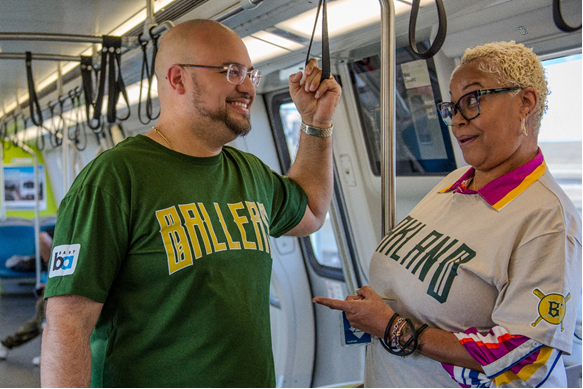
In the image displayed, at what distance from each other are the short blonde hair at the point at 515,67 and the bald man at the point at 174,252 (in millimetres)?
713

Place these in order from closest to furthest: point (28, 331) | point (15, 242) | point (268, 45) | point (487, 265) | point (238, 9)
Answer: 1. point (487, 265)
2. point (238, 9)
3. point (268, 45)
4. point (28, 331)
5. point (15, 242)

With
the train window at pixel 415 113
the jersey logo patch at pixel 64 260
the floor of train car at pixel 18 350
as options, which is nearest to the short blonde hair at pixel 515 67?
the train window at pixel 415 113

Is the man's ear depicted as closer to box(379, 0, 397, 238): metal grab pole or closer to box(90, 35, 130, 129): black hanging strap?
box(379, 0, 397, 238): metal grab pole

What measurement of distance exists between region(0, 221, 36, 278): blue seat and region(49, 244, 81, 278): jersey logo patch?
7.76 meters

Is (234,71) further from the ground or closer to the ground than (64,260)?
further from the ground

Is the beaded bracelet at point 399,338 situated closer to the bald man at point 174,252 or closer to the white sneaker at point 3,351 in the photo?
the bald man at point 174,252

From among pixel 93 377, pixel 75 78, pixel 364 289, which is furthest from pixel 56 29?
pixel 364 289

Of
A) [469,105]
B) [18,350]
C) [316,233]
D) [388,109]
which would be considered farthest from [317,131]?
[18,350]

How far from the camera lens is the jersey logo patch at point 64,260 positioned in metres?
1.26

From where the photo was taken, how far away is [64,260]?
1.28 metres

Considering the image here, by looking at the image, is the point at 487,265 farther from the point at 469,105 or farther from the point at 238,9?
the point at 238,9

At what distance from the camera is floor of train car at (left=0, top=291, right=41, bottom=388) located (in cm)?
520

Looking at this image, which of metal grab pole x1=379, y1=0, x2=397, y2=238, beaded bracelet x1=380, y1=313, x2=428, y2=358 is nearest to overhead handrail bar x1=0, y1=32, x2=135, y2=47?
metal grab pole x1=379, y1=0, x2=397, y2=238

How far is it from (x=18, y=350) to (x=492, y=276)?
674 centimetres
